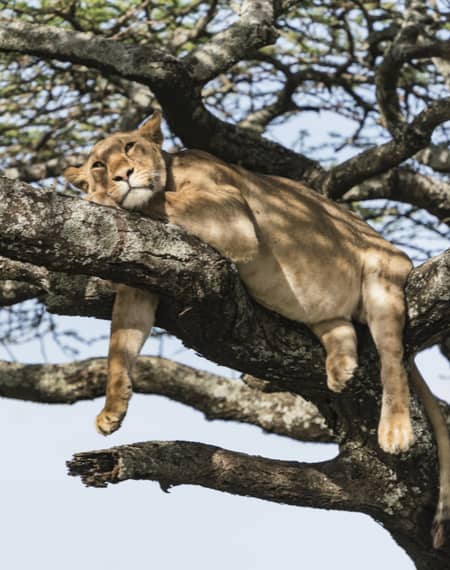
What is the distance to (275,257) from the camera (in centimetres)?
525

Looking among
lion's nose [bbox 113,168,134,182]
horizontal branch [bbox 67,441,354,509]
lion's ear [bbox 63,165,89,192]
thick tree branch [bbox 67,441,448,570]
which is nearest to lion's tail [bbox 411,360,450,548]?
thick tree branch [bbox 67,441,448,570]

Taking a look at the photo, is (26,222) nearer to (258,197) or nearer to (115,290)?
(115,290)


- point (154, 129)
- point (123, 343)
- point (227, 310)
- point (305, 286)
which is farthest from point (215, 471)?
point (154, 129)

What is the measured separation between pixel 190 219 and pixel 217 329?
0.51 m

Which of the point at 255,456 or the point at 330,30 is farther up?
the point at 330,30

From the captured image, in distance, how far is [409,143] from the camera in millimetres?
6543

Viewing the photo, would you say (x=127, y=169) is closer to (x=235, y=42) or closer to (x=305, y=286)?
(x=305, y=286)

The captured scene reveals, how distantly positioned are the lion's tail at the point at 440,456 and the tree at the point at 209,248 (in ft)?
0.25

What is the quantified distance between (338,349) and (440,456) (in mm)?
907

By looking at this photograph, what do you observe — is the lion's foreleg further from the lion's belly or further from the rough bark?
the lion's belly

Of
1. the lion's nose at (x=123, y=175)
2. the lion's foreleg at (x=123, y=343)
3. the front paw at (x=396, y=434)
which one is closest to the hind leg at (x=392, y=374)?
the front paw at (x=396, y=434)

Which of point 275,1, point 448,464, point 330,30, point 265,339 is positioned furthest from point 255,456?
point 330,30

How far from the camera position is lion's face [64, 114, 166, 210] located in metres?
4.95

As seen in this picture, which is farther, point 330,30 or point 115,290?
point 330,30
